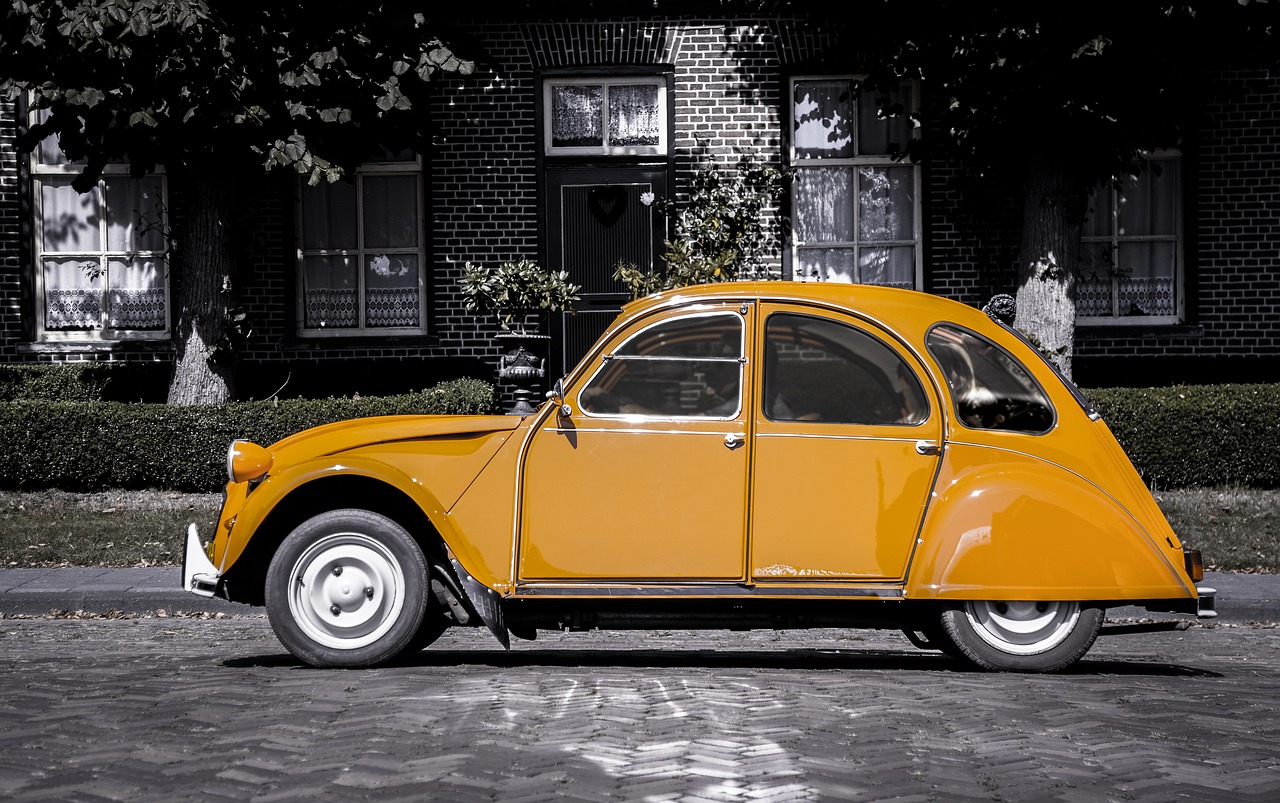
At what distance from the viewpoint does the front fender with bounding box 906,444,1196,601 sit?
594cm

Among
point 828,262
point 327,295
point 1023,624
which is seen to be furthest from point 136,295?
point 1023,624

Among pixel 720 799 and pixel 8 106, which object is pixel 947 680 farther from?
pixel 8 106

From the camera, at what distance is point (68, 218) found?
51.1ft

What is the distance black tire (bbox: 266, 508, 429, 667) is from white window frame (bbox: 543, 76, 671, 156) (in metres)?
9.69

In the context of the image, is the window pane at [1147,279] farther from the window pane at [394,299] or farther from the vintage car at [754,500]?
the vintage car at [754,500]

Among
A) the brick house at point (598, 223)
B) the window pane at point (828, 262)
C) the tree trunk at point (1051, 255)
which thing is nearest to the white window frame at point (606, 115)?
the brick house at point (598, 223)

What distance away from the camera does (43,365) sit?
14.9 meters

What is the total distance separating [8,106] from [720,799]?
13904 mm

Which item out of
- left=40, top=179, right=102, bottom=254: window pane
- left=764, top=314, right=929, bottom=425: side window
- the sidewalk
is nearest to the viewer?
left=764, top=314, right=929, bottom=425: side window

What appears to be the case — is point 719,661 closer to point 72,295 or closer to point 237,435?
point 237,435

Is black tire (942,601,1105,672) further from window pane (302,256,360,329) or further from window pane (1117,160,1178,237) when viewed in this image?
window pane (302,256,360,329)

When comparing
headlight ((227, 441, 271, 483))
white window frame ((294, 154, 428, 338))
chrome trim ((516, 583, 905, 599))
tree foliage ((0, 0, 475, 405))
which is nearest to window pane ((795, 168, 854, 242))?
white window frame ((294, 154, 428, 338))

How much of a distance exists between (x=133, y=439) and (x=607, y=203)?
569 cm

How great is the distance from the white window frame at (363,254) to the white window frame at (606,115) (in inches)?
62.5
